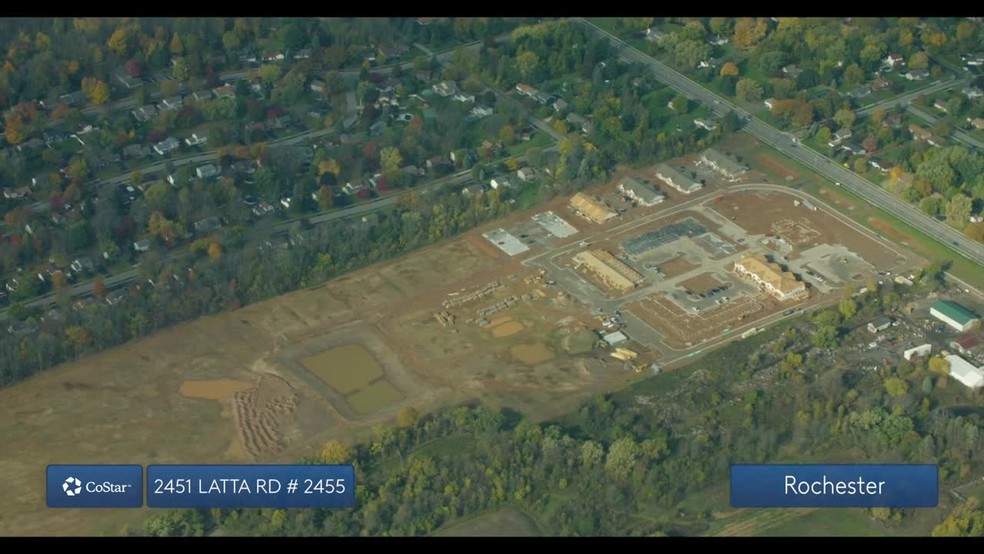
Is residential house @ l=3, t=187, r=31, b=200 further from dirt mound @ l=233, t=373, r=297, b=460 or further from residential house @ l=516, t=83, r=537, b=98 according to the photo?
residential house @ l=516, t=83, r=537, b=98

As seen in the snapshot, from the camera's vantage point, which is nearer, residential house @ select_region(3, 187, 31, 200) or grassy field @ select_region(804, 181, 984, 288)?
grassy field @ select_region(804, 181, 984, 288)

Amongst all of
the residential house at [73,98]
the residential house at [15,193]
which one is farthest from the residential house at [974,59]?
the residential house at [15,193]

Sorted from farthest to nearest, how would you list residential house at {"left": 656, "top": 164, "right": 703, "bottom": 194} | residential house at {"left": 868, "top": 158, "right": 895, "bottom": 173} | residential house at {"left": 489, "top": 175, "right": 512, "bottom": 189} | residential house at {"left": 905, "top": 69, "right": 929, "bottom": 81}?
1. residential house at {"left": 905, "top": 69, "right": 929, "bottom": 81}
2. residential house at {"left": 868, "top": 158, "right": 895, "bottom": 173}
3. residential house at {"left": 489, "top": 175, "right": 512, "bottom": 189}
4. residential house at {"left": 656, "top": 164, "right": 703, "bottom": 194}

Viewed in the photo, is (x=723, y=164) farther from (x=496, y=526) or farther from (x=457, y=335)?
(x=496, y=526)

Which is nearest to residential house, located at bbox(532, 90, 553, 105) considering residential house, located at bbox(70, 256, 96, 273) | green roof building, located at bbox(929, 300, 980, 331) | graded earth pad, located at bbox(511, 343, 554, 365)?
graded earth pad, located at bbox(511, 343, 554, 365)

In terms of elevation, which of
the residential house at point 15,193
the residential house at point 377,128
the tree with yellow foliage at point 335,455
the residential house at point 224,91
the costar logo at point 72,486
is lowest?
the residential house at point 377,128

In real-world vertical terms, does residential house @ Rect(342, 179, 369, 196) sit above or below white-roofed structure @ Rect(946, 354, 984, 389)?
below

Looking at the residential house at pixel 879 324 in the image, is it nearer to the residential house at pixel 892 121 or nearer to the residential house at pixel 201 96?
the residential house at pixel 892 121
